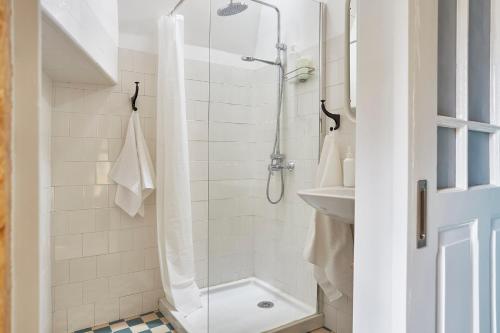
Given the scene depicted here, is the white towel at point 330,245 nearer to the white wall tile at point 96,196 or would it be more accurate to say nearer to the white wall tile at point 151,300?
the white wall tile at point 151,300

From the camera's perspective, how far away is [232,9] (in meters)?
2.07

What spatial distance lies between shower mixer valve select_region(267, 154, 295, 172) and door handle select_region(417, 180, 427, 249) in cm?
147

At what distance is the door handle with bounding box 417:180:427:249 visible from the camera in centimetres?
75

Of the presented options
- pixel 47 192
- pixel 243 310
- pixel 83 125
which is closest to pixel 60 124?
pixel 83 125

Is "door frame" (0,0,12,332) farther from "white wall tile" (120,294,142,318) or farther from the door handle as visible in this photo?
"white wall tile" (120,294,142,318)

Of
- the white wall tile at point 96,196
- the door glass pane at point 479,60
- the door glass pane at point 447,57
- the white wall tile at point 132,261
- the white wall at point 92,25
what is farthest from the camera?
the white wall tile at point 132,261

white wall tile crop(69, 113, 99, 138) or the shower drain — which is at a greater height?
white wall tile crop(69, 113, 99, 138)

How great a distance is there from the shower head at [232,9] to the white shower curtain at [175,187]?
32cm

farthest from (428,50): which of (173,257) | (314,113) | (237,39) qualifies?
(173,257)

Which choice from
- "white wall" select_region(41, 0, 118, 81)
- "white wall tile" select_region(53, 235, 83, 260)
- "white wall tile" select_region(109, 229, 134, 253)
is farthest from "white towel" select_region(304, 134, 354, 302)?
"white wall tile" select_region(53, 235, 83, 260)

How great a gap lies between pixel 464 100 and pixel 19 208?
3.48ft

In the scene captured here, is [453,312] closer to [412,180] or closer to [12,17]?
[412,180]

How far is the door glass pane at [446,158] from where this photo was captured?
868 mm

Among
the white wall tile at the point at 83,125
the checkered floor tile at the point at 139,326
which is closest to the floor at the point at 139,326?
the checkered floor tile at the point at 139,326
